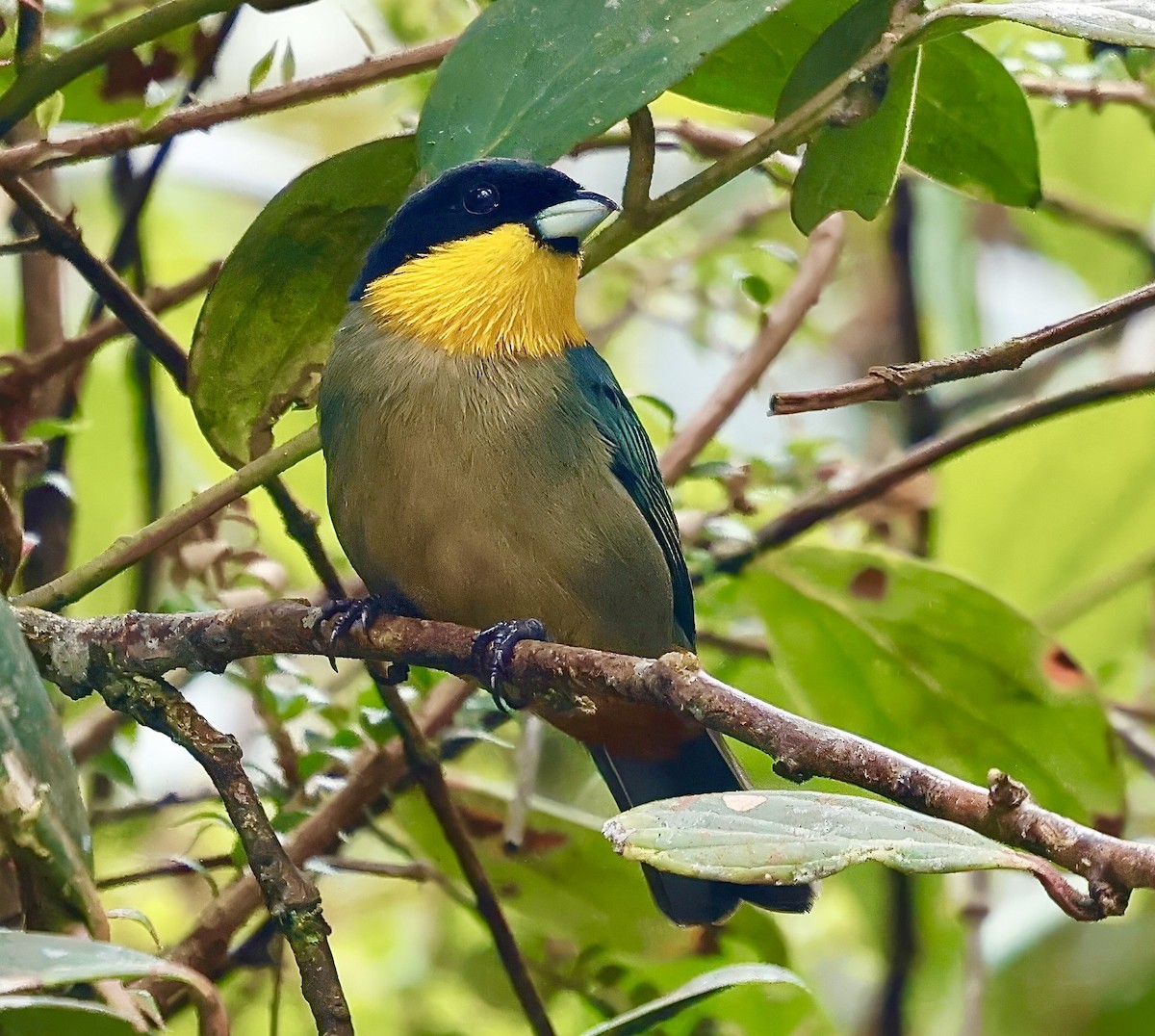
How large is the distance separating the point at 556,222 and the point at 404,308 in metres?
0.26

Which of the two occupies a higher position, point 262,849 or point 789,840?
point 789,840

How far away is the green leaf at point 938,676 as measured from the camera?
2545 millimetres

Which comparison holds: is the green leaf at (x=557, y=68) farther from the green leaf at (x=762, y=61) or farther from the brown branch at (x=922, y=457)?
the brown branch at (x=922, y=457)

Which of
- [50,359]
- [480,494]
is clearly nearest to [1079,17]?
[480,494]

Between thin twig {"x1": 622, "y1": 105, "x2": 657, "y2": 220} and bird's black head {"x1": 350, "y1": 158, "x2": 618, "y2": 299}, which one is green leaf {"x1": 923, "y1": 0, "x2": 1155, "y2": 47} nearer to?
thin twig {"x1": 622, "y1": 105, "x2": 657, "y2": 220}

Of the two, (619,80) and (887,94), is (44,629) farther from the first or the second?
(887,94)

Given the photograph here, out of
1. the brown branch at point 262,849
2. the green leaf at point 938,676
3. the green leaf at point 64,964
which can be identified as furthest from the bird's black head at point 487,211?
the green leaf at point 64,964

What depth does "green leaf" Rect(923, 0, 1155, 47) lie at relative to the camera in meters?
1.50

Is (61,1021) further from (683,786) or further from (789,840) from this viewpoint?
(683,786)

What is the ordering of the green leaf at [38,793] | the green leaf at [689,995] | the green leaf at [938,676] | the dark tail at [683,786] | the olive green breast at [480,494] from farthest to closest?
1. the green leaf at [938,676]
2. the dark tail at [683,786]
3. the olive green breast at [480,494]
4. the green leaf at [689,995]
5. the green leaf at [38,793]

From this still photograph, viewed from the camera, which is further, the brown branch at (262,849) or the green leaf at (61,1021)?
the brown branch at (262,849)

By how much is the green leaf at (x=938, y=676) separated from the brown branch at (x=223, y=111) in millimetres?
1062

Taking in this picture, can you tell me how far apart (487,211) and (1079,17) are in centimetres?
113

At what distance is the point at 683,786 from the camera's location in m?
2.59
